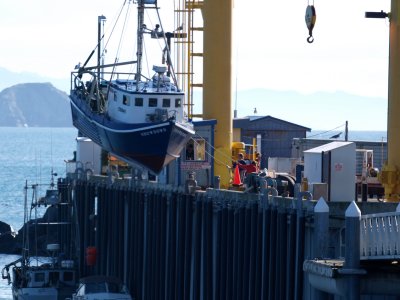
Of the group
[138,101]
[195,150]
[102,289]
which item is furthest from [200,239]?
[138,101]

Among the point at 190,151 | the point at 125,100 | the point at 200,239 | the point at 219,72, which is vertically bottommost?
the point at 200,239

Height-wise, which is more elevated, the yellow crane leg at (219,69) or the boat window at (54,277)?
the yellow crane leg at (219,69)

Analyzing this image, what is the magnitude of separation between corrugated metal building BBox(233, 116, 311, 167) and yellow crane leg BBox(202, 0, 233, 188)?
47.1 feet

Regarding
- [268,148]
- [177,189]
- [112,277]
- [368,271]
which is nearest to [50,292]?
[112,277]

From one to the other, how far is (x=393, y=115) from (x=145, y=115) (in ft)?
50.5

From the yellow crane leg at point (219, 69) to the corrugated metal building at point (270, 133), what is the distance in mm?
14362

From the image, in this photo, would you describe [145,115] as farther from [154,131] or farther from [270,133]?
[270,133]

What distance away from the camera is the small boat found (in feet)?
162

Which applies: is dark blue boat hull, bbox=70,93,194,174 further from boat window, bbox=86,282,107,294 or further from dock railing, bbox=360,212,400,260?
dock railing, bbox=360,212,400,260

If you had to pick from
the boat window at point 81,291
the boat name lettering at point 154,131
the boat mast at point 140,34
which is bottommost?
the boat window at point 81,291

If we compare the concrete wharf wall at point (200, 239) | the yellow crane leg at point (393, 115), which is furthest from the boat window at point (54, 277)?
the yellow crane leg at point (393, 115)

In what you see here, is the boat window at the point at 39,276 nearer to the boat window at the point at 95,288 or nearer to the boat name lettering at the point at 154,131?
the boat window at the point at 95,288

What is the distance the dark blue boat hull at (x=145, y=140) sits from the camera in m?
50.1

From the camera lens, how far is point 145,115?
53.1 meters
